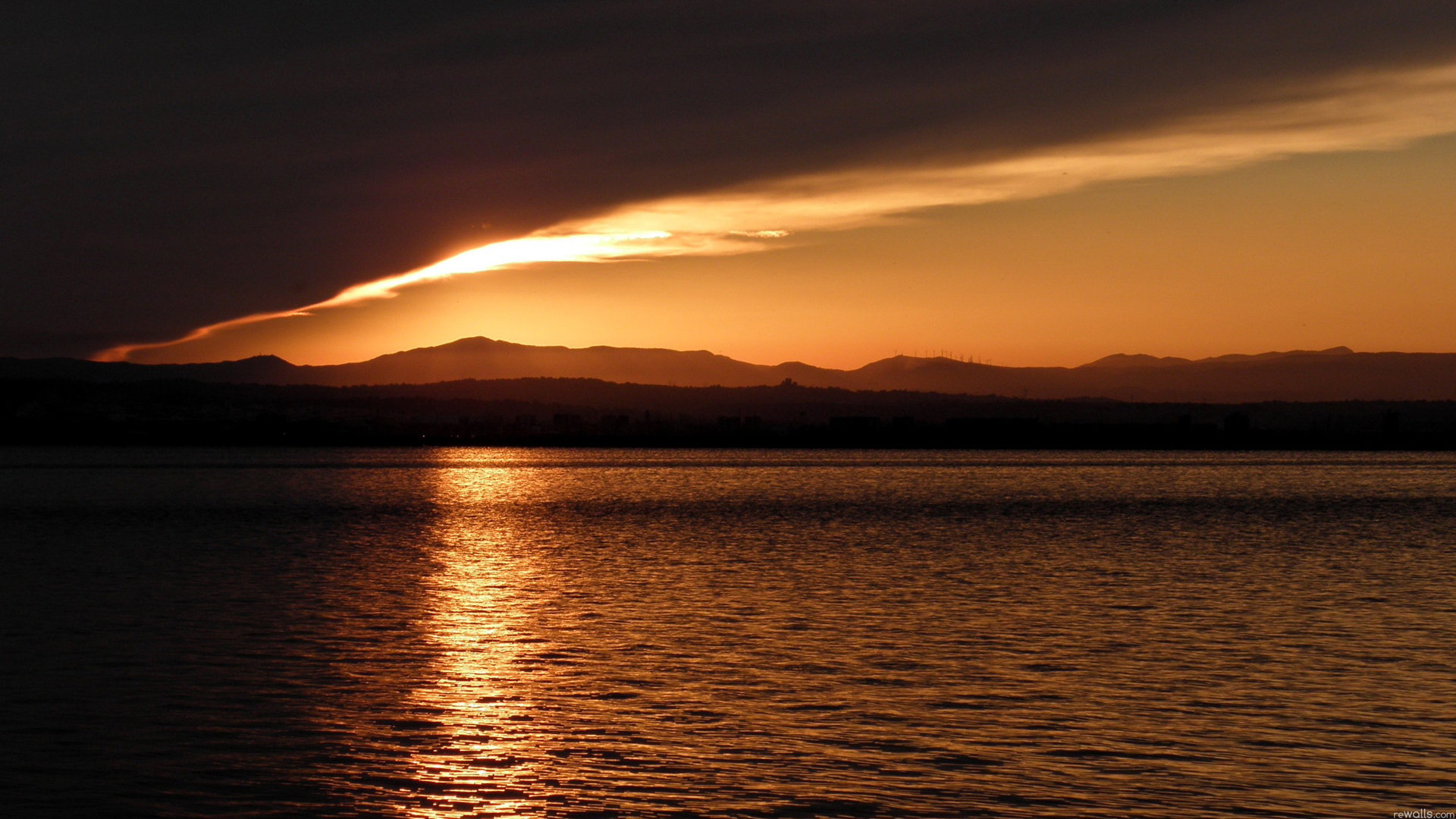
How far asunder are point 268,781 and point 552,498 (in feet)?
369

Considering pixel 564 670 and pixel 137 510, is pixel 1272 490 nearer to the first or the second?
pixel 137 510

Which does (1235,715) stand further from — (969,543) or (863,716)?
(969,543)

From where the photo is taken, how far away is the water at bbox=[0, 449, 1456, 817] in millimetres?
19484

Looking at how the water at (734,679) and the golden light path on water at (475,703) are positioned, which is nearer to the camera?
the golden light path on water at (475,703)

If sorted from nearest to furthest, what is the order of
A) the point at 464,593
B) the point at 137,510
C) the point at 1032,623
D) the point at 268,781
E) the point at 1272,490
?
the point at 268,781 < the point at 1032,623 < the point at 464,593 < the point at 137,510 < the point at 1272,490

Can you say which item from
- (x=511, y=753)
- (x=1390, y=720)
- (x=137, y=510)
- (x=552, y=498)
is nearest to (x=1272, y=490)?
(x=552, y=498)

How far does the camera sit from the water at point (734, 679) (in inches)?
767

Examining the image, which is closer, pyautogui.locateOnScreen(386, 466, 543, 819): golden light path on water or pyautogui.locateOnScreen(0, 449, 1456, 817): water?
pyautogui.locateOnScreen(386, 466, 543, 819): golden light path on water

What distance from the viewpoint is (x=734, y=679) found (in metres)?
28.1

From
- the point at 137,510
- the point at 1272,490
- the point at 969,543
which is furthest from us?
A: the point at 1272,490

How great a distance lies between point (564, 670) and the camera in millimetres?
29672

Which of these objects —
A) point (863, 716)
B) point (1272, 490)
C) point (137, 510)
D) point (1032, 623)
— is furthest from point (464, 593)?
point (1272, 490)

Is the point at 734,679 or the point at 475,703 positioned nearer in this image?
the point at 475,703

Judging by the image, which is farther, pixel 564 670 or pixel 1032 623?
pixel 1032 623
